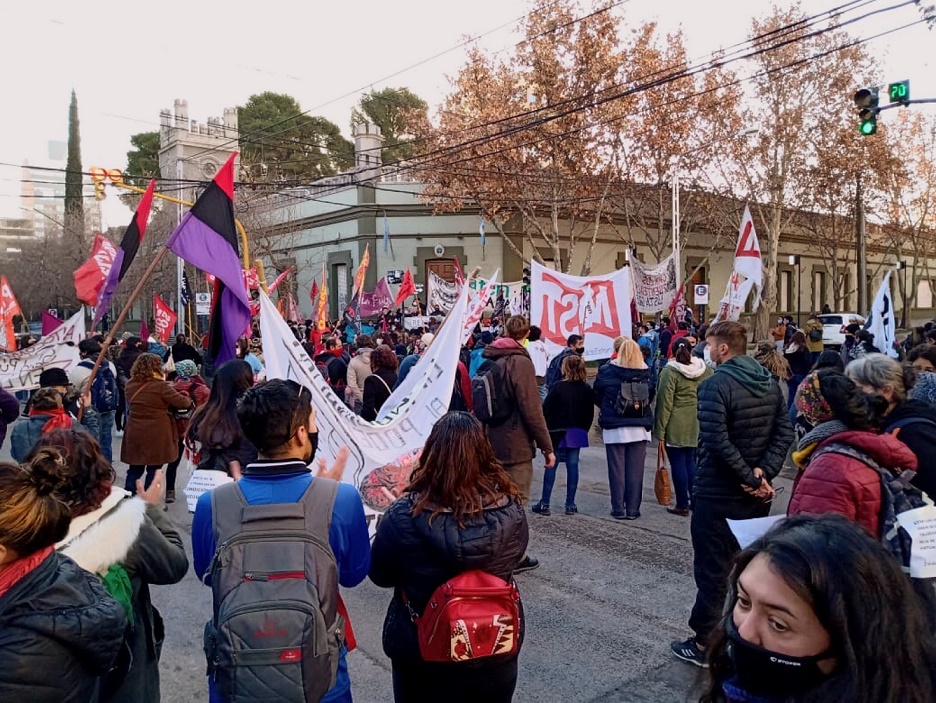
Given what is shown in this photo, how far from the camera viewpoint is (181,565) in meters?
2.66

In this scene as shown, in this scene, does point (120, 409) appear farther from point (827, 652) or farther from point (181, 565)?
point (827, 652)

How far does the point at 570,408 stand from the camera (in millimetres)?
7145

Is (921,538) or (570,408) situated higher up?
(570,408)

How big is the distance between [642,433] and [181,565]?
16.3ft

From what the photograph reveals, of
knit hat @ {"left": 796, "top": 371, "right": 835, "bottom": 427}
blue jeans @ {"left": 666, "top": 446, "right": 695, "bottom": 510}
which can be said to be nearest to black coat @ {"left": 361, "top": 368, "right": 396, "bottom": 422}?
blue jeans @ {"left": 666, "top": 446, "right": 695, "bottom": 510}

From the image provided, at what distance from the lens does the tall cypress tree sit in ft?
135

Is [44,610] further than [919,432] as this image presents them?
No

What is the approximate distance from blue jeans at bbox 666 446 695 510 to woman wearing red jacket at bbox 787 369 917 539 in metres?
3.88

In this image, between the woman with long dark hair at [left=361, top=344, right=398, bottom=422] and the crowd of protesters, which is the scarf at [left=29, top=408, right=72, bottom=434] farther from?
the crowd of protesters

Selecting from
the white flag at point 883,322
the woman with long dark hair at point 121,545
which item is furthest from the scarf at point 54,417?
the white flag at point 883,322

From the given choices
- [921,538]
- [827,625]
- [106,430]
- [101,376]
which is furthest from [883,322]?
[106,430]

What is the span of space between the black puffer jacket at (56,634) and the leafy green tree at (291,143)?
42296mm

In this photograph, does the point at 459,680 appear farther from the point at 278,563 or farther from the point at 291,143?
the point at 291,143

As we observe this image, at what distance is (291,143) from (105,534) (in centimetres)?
4545
